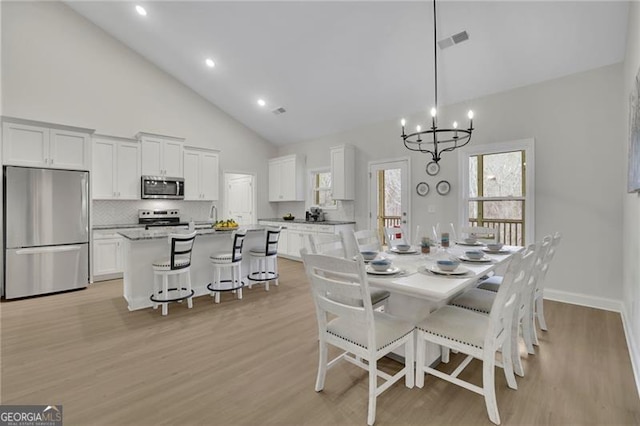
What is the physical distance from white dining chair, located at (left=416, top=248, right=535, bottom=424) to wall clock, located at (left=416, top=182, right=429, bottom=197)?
3184mm

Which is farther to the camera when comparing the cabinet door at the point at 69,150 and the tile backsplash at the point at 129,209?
the tile backsplash at the point at 129,209

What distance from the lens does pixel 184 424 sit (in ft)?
5.72

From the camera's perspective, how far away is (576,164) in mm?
3711

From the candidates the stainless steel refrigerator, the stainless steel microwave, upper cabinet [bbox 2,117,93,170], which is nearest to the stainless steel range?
the stainless steel microwave

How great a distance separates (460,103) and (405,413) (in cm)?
441

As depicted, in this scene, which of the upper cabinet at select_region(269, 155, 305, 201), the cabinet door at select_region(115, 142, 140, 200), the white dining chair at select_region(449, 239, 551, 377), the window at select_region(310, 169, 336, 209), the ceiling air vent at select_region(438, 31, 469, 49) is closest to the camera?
the white dining chair at select_region(449, 239, 551, 377)

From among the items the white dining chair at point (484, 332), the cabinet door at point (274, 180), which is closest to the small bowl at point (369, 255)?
the white dining chair at point (484, 332)

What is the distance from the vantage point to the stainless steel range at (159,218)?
18.7 feet

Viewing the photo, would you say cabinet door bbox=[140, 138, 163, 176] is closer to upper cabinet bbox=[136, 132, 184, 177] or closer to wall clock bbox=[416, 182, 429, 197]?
upper cabinet bbox=[136, 132, 184, 177]

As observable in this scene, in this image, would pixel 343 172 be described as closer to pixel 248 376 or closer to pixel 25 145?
pixel 248 376

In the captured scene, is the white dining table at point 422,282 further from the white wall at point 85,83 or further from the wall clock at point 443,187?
the white wall at point 85,83

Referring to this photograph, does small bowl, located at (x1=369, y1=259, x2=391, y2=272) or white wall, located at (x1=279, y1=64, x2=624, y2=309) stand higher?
white wall, located at (x1=279, y1=64, x2=624, y2=309)

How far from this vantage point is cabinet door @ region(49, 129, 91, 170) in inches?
174

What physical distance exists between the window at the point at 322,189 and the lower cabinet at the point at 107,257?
13.2 feet
